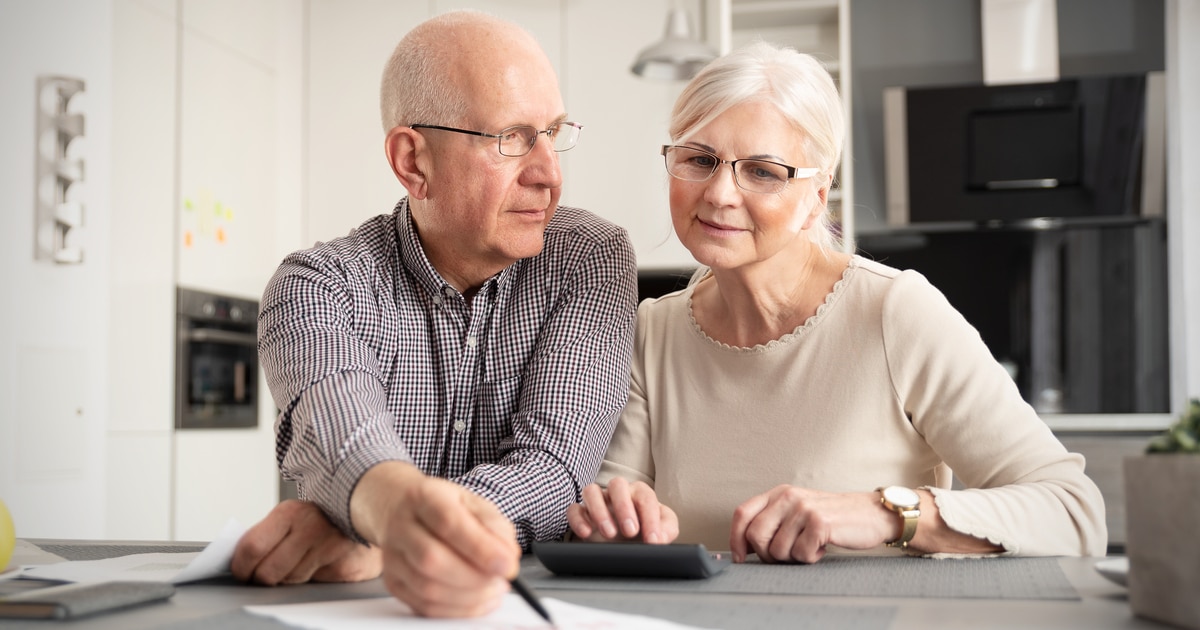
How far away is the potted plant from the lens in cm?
Result: 70

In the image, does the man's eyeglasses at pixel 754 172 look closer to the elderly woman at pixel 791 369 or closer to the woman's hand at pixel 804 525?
the elderly woman at pixel 791 369

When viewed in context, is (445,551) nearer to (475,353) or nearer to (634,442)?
(475,353)

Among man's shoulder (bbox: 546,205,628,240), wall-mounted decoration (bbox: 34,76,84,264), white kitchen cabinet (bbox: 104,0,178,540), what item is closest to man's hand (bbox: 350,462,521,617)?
man's shoulder (bbox: 546,205,628,240)

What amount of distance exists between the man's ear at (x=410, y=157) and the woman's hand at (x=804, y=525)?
0.69 meters

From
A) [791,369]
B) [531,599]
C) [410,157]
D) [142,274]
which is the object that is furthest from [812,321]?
[142,274]

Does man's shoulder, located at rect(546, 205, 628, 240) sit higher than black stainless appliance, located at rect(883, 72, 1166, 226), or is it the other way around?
black stainless appliance, located at rect(883, 72, 1166, 226)

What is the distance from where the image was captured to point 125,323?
3.16m

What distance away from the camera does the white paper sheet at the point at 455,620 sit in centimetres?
76

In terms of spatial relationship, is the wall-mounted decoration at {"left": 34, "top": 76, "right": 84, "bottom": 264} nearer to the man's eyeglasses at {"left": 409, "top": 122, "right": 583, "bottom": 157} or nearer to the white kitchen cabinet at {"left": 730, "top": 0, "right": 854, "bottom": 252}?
the man's eyeglasses at {"left": 409, "top": 122, "right": 583, "bottom": 157}

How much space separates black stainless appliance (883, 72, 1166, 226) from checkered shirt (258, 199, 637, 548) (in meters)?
2.48

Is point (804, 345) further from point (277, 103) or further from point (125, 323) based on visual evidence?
point (277, 103)

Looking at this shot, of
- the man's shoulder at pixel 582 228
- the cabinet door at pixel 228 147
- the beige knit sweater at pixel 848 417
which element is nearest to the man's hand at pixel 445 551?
the beige knit sweater at pixel 848 417

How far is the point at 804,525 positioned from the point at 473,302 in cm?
58

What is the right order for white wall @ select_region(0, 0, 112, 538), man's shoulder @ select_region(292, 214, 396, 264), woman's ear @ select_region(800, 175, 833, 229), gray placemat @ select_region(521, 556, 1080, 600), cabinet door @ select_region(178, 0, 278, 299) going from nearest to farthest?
gray placemat @ select_region(521, 556, 1080, 600) < man's shoulder @ select_region(292, 214, 396, 264) < woman's ear @ select_region(800, 175, 833, 229) < white wall @ select_region(0, 0, 112, 538) < cabinet door @ select_region(178, 0, 278, 299)
